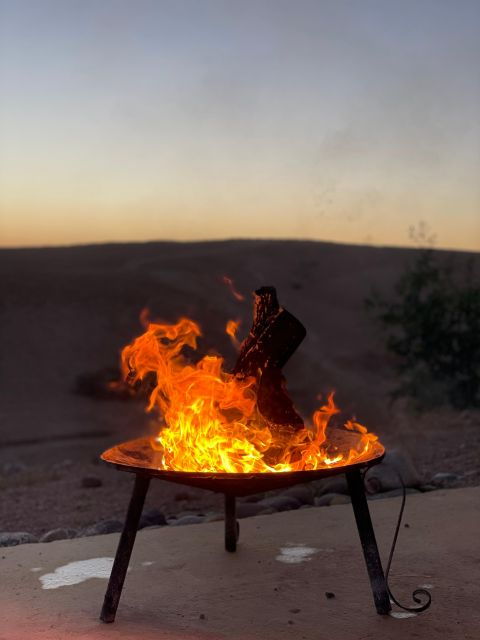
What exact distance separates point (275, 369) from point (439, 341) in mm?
12775

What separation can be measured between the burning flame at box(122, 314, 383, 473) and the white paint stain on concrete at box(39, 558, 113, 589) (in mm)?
975

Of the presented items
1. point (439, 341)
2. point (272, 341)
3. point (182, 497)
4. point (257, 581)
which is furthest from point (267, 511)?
point (439, 341)

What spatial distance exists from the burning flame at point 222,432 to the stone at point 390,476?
8.91ft

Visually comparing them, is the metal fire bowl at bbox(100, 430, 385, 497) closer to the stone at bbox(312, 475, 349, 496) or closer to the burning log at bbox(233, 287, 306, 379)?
the burning log at bbox(233, 287, 306, 379)

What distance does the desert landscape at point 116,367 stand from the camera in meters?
9.62

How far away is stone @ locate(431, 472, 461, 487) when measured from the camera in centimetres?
826

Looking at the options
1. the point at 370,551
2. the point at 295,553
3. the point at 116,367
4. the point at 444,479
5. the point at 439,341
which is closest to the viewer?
the point at 370,551

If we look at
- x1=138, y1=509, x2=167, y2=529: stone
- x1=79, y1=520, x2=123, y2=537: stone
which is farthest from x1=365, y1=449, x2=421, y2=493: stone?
x1=79, y1=520, x2=123, y2=537: stone

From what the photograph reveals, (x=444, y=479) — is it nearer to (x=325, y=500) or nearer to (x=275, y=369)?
(x=325, y=500)

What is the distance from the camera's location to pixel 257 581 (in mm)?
5137

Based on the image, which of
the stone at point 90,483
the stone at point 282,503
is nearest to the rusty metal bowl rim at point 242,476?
the stone at point 282,503

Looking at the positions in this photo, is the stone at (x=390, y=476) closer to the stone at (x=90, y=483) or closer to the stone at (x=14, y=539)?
the stone at (x=14, y=539)

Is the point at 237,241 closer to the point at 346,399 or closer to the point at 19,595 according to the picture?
the point at 346,399

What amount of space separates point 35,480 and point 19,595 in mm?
6544
